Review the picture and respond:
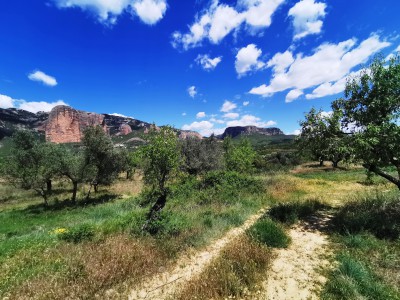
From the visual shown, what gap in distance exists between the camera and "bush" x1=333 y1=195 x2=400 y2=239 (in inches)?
323

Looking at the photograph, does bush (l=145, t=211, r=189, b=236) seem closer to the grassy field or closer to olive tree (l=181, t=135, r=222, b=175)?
the grassy field

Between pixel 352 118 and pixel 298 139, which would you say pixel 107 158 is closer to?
pixel 298 139

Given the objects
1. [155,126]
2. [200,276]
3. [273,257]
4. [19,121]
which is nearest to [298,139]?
[273,257]

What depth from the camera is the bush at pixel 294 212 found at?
1055 cm

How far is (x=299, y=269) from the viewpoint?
21.2ft

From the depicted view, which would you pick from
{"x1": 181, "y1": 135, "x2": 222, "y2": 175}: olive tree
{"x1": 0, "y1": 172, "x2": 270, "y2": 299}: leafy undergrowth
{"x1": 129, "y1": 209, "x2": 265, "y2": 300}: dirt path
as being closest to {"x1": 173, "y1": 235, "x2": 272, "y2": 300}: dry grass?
{"x1": 129, "y1": 209, "x2": 265, "y2": 300}: dirt path

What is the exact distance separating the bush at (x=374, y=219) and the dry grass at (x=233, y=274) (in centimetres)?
374

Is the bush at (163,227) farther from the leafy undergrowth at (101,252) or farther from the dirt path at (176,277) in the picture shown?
the dirt path at (176,277)

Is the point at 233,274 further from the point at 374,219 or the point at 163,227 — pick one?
the point at 374,219

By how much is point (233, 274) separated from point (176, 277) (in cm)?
167

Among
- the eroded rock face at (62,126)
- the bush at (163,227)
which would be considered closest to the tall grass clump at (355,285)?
the bush at (163,227)

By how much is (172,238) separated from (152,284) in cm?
249

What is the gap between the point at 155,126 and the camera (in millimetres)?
12789

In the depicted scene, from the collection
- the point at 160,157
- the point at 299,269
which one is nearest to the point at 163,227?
the point at 160,157
